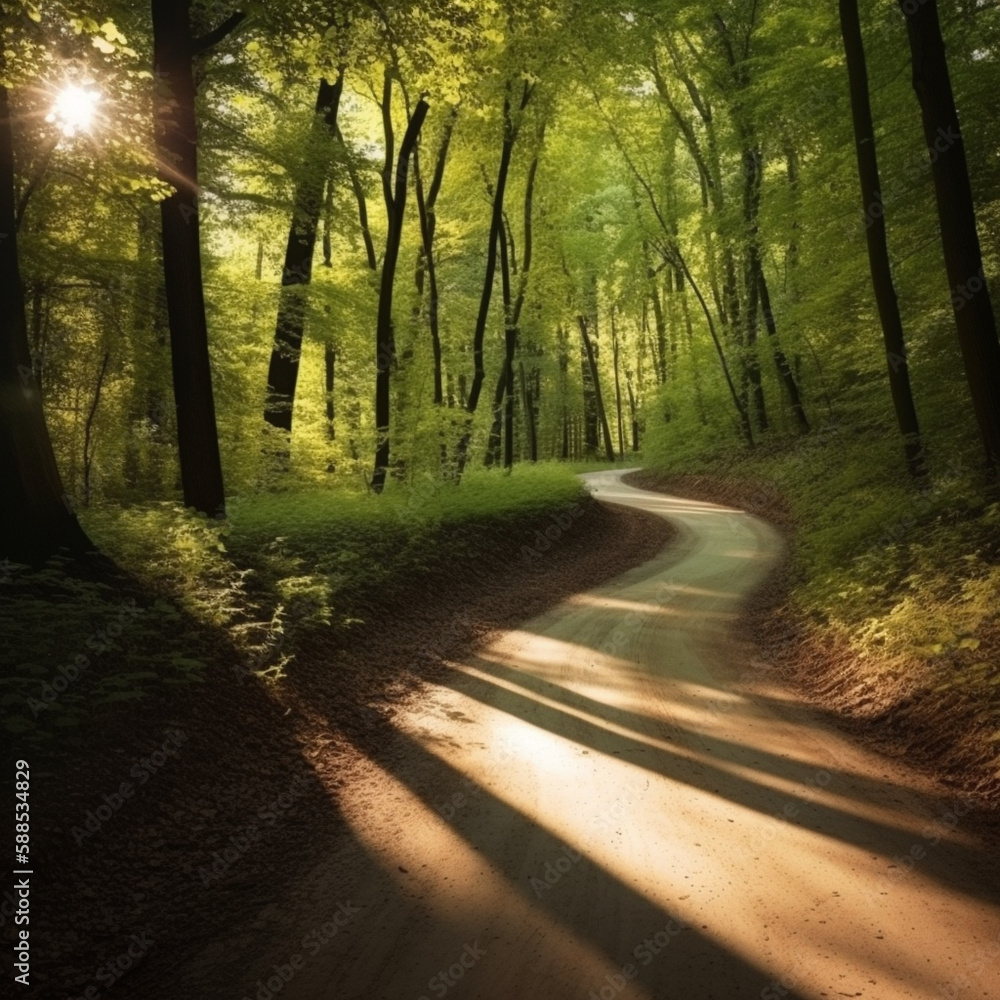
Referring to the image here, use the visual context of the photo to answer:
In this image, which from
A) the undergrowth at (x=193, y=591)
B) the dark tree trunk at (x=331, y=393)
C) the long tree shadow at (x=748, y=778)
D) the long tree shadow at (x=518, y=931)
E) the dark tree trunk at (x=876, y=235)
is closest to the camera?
the long tree shadow at (x=518, y=931)

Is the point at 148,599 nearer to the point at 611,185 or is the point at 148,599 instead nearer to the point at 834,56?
the point at 834,56

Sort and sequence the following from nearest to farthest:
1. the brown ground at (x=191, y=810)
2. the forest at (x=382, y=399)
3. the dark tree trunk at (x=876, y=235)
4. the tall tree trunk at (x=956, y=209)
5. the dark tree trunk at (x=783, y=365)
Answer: the brown ground at (x=191, y=810) < the forest at (x=382, y=399) < the tall tree trunk at (x=956, y=209) < the dark tree trunk at (x=876, y=235) < the dark tree trunk at (x=783, y=365)

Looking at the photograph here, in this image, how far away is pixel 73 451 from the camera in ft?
43.9

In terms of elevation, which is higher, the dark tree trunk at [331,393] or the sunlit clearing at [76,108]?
the sunlit clearing at [76,108]

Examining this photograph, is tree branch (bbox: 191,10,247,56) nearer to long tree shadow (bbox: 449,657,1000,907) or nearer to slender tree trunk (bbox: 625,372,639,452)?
long tree shadow (bbox: 449,657,1000,907)

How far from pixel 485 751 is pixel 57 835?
10.3ft

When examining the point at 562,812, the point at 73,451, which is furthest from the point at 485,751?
the point at 73,451

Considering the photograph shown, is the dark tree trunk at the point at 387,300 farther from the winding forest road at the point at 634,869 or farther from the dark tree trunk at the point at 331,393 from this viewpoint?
the winding forest road at the point at 634,869

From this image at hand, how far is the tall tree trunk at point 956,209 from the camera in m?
7.99

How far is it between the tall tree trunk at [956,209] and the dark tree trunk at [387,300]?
32.1 ft

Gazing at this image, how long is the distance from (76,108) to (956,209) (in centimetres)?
956

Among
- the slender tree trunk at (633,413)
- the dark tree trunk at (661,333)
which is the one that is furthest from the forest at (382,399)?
the slender tree trunk at (633,413)

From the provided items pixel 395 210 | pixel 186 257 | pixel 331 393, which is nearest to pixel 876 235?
pixel 395 210

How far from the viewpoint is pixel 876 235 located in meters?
11.1
